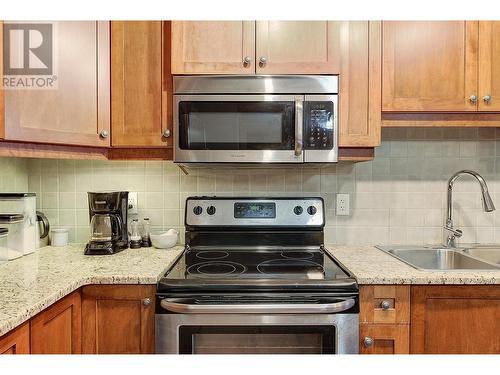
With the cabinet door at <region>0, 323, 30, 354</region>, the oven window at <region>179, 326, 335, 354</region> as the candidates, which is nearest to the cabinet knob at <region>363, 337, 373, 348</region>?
the oven window at <region>179, 326, 335, 354</region>

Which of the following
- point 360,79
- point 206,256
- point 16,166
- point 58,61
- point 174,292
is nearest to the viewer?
point 174,292

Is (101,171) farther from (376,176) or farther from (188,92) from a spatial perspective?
(376,176)

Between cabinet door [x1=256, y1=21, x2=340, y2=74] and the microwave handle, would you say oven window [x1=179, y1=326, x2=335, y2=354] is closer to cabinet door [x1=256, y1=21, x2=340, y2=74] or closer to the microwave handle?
the microwave handle

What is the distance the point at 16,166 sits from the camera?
2014 mm

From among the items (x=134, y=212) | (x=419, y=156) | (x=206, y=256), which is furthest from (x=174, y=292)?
(x=419, y=156)

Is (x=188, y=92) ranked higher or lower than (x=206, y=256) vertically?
higher

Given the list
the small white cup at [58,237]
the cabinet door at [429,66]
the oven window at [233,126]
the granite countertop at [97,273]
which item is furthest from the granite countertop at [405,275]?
the small white cup at [58,237]

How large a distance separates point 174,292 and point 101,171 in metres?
0.96

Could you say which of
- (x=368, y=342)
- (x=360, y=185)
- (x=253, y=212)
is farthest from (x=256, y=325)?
(x=360, y=185)

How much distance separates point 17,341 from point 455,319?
142 cm

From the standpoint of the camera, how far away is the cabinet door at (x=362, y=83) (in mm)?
1734

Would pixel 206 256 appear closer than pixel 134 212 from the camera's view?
Yes

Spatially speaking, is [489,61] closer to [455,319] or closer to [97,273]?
[455,319]

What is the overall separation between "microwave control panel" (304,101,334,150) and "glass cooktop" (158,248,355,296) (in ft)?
1.66
